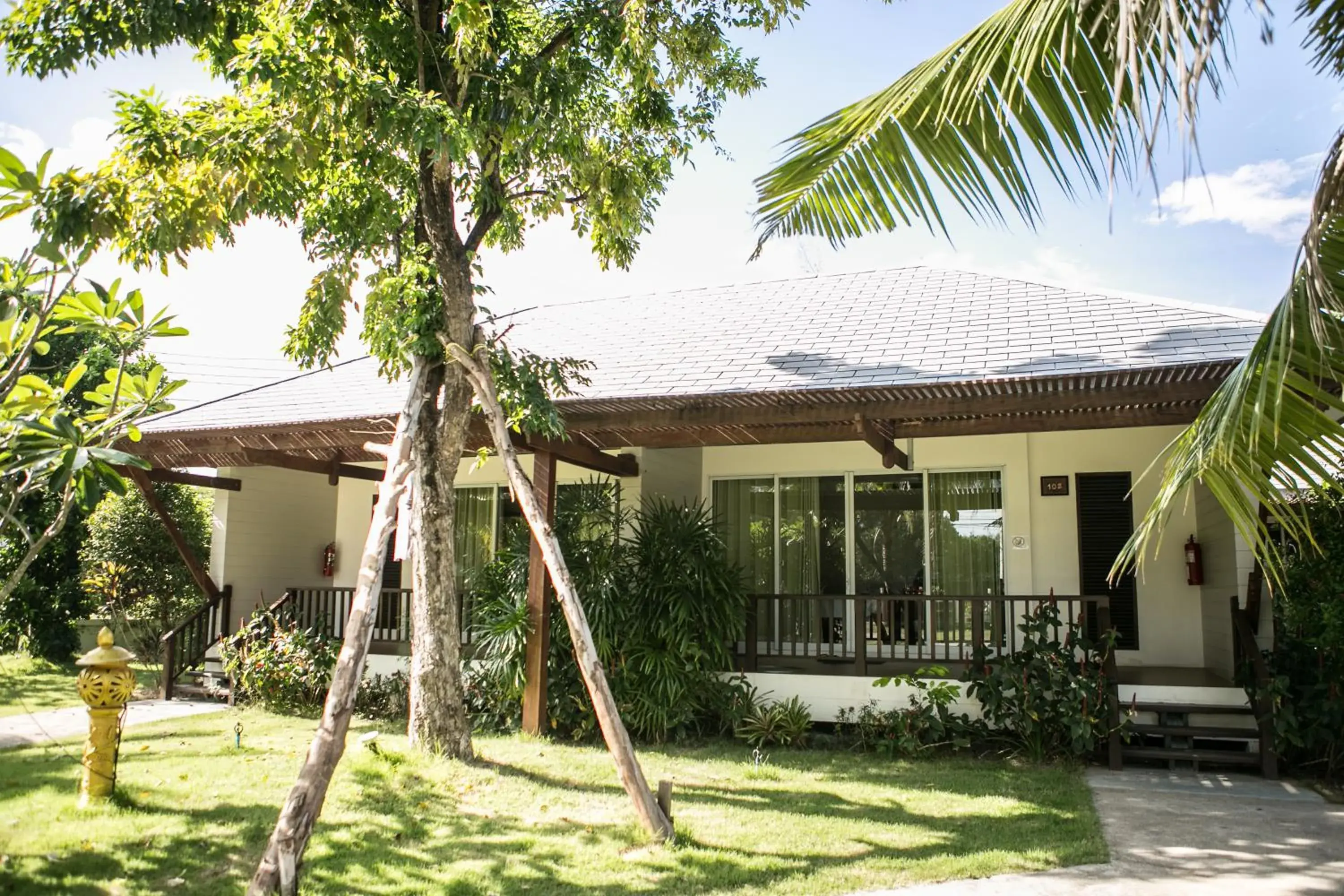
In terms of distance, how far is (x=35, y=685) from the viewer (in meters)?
12.4

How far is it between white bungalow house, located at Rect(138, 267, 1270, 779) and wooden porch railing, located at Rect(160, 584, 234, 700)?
0.17ft

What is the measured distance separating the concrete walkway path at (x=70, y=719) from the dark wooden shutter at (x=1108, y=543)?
9482 millimetres

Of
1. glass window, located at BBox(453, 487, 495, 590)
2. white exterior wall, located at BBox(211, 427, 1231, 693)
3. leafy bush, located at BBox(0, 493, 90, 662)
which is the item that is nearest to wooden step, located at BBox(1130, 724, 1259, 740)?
white exterior wall, located at BBox(211, 427, 1231, 693)

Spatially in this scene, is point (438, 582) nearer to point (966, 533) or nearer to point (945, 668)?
point (945, 668)

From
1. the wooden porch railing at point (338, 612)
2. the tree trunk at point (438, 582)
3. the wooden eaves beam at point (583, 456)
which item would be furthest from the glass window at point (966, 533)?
the tree trunk at point (438, 582)

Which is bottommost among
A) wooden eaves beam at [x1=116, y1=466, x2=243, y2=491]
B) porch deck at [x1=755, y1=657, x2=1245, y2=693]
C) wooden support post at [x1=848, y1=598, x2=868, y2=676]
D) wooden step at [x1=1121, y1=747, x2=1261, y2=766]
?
wooden step at [x1=1121, y1=747, x2=1261, y2=766]

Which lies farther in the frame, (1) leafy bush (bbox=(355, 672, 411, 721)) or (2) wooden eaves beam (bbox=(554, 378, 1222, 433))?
(1) leafy bush (bbox=(355, 672, 411, 721))

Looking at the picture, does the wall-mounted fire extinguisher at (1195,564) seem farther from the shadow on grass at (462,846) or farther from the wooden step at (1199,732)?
the shadow on grass at (462,846)

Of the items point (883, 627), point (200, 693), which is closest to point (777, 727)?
point (883, 627)

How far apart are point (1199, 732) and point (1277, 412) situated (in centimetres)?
614

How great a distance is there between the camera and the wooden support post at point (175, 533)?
448 inches

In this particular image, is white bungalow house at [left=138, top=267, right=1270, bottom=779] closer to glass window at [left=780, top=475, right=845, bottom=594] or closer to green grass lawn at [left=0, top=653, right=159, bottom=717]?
glass window at [left=780, top=475, right=845, bottom=594]

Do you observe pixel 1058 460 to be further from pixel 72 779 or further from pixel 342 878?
pixel 72 779

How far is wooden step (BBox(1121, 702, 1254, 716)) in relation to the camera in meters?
8.08
